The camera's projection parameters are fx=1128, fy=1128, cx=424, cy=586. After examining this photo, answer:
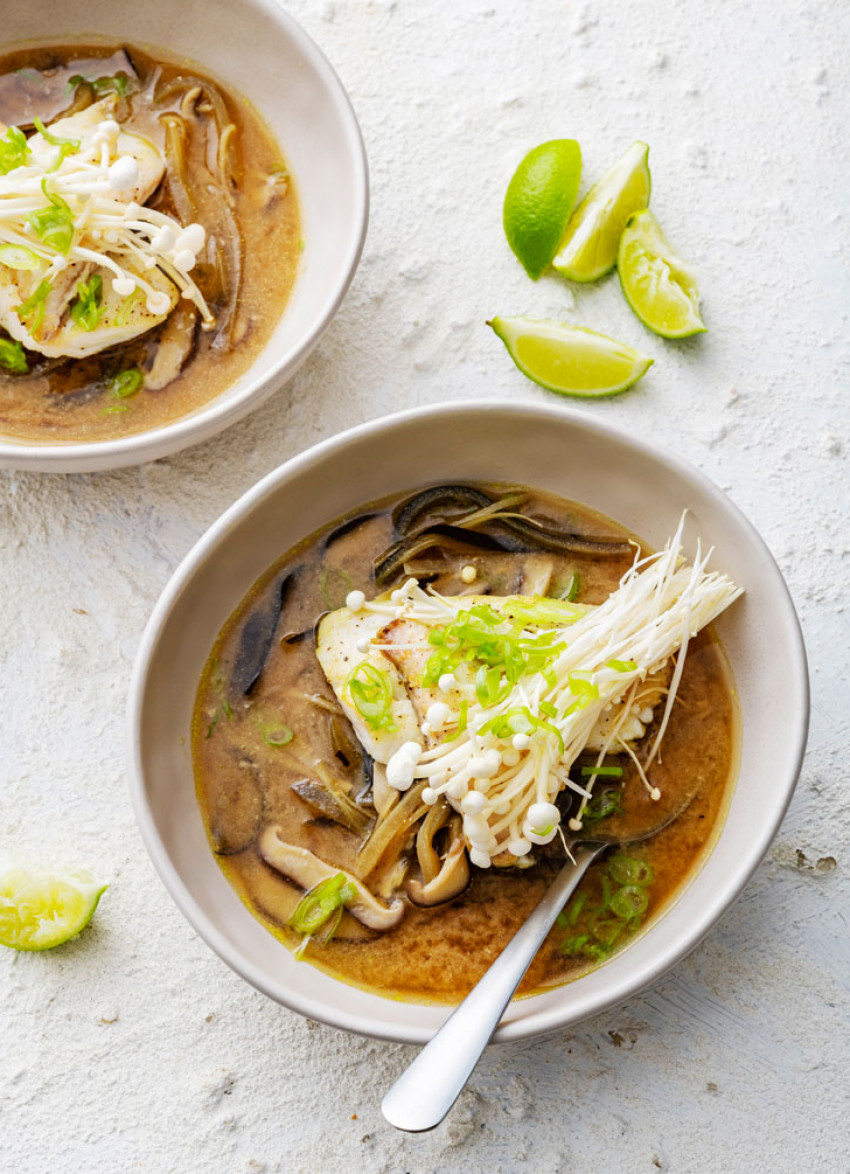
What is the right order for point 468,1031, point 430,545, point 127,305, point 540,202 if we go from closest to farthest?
point 468,1031, point 430,545, point 127,305, point 540,202

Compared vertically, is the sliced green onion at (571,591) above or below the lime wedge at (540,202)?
below

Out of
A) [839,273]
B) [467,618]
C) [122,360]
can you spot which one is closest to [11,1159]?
[467,618]

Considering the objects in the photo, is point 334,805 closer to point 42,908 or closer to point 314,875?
point 314,875

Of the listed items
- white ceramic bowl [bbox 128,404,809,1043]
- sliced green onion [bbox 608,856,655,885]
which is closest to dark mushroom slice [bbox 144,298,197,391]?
white ceramic bowl [bbox 128,404,809,1043]

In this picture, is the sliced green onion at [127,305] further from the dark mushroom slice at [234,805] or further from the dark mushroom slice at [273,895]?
the dark mushroom slice at [273,895]

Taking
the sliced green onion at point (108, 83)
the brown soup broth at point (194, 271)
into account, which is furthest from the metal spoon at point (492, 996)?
the sliced green onion at point (108, 83)

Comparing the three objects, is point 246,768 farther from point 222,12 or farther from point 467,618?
point 222,12

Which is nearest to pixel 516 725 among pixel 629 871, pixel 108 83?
pixel 629 871
